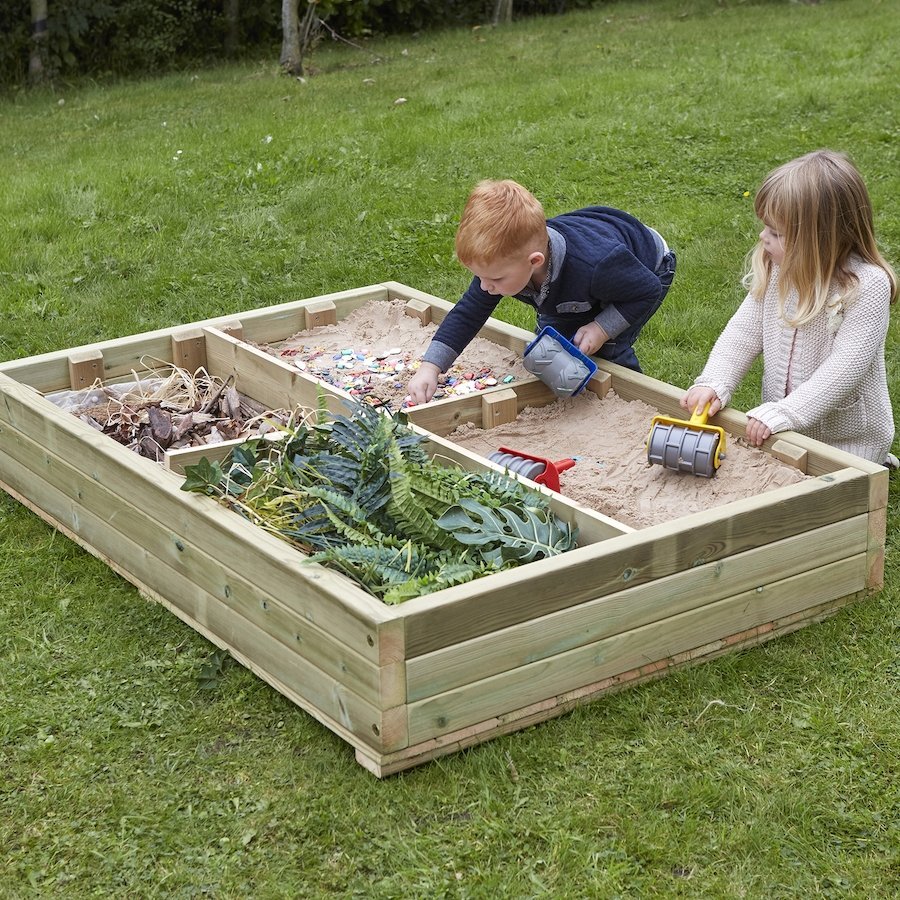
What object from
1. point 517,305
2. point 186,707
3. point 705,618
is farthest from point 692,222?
point 186,707

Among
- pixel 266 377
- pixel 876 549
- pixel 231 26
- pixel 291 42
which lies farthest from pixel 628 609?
pixel 231 26

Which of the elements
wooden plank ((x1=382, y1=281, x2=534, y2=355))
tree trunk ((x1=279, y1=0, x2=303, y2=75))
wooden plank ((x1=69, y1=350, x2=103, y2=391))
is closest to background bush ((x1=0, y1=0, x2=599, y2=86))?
tree trunk ((x1=279, y1=0, x2=303, y2=75))

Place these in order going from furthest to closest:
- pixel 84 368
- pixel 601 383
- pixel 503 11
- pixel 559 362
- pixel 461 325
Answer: pixel 503 11
pixel 84 368
pixel 461 325
pixel 601 383
pixel 559 362

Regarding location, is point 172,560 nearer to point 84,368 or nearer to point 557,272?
point 84,368

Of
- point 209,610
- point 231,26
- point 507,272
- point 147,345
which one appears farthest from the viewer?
point 231,26

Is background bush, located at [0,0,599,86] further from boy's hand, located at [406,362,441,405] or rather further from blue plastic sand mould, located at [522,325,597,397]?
blue plastic sand mould, located at [522,325,597,397]

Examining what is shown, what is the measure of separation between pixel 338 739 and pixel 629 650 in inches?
27.5

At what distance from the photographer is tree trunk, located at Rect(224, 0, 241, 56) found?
13.4 m

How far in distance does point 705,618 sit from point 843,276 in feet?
3.83

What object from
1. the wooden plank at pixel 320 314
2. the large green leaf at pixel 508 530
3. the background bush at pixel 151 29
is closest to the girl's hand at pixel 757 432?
the large green leaf at pixel 508 530

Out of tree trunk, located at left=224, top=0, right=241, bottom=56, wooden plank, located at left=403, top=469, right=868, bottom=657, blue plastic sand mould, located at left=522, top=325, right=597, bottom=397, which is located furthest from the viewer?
tree trunk, located at left=224, top=0, right=241, bottom=56

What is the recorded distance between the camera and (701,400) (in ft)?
12.3

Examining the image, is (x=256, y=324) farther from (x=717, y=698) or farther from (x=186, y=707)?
(x=717, y=698)

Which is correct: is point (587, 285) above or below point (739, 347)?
above
